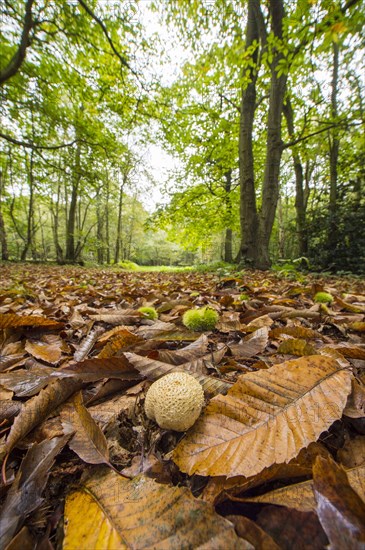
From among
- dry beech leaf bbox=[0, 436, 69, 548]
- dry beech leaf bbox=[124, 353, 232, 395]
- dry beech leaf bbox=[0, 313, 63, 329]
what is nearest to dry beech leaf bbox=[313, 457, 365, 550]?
dry beech leaf bbox=[124, 353, 232, 395]

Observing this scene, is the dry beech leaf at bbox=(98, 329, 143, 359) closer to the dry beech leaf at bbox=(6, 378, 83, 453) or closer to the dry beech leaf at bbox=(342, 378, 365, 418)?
the dry beech leaf at bbox=(6, 378, 83, 453)

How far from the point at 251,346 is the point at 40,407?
90 centimetres

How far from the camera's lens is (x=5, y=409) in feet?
2.89

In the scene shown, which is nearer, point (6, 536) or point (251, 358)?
point (6, 536)

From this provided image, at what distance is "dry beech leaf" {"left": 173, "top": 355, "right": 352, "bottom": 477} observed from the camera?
0.58m

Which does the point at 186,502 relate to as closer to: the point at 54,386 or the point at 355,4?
the point at 54,386

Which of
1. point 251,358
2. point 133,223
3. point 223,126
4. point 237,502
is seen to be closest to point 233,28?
point 223,126

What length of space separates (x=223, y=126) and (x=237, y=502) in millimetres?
9878

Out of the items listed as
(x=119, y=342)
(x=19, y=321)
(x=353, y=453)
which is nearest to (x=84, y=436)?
(x=119, y=342)

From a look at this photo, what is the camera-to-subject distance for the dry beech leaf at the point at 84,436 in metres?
0.65

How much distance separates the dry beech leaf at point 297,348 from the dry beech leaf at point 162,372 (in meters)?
0.40

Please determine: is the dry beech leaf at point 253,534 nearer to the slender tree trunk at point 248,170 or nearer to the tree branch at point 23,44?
the slender tree trunk at point 248,170

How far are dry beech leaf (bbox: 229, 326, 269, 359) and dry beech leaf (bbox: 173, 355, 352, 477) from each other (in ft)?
1.18

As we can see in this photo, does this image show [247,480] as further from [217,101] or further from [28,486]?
[217,101]
